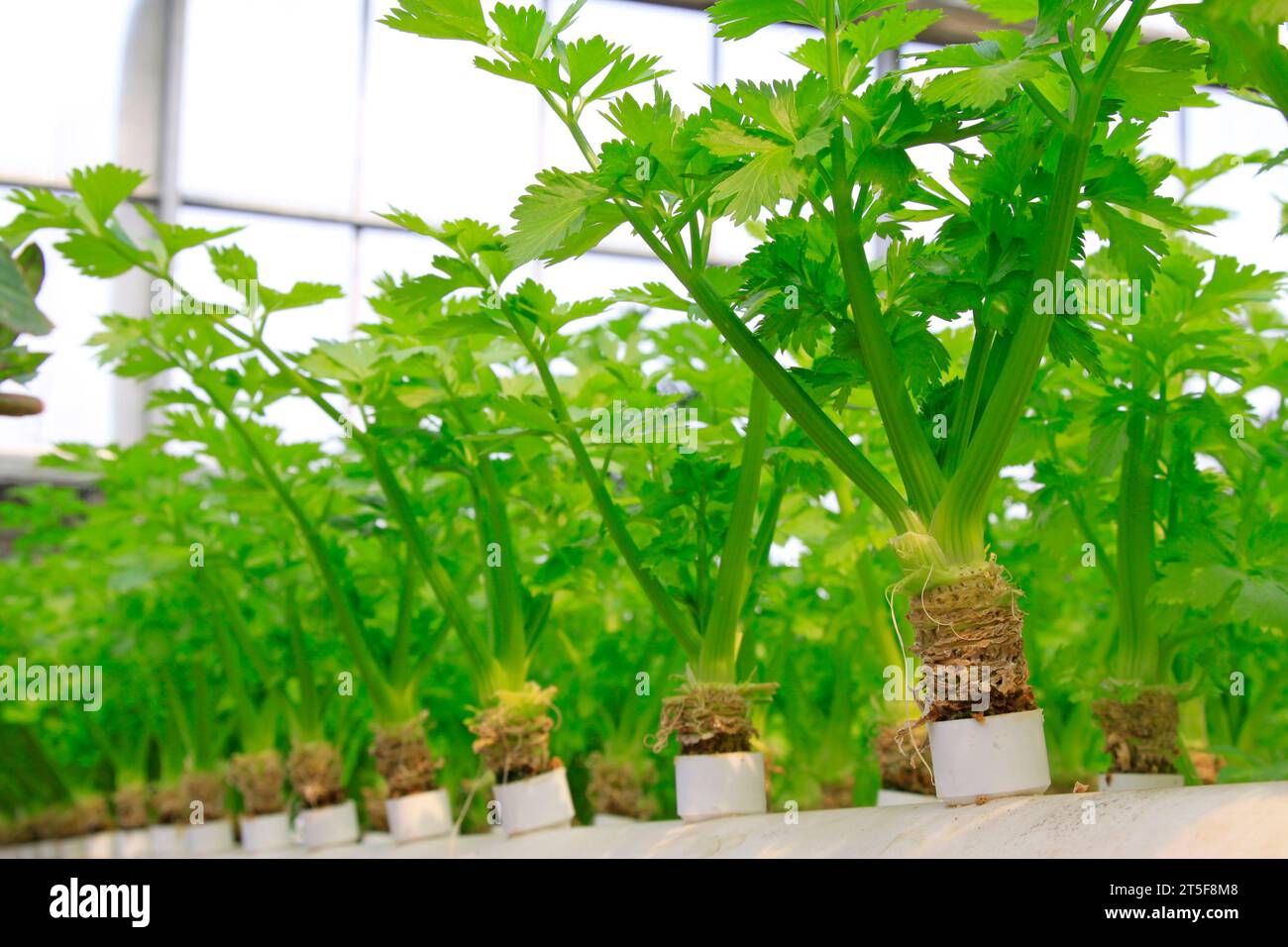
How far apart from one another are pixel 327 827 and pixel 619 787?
0.52 m

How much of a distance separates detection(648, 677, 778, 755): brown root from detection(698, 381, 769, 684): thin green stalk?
0.02 m

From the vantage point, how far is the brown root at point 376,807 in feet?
7.79

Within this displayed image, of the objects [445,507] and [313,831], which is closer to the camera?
[445,507]

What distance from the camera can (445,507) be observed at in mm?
1831

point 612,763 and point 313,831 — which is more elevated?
point 612,763

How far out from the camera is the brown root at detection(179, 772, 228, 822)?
2445 mm

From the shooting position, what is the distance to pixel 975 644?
3.16 ft

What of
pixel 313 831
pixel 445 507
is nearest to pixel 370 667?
pixel 445 507

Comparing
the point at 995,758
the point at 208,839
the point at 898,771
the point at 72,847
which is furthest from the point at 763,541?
the point at 72,847

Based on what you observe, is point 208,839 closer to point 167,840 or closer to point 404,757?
point 167,840

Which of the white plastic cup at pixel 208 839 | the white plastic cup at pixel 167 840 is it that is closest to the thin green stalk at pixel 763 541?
the white plastic cup at pixel 208 839

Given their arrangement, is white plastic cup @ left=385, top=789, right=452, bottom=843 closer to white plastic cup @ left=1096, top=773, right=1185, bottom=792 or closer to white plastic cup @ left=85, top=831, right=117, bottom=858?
white plastic cup @ left=1096, top=773, right=1185, bottom=792
